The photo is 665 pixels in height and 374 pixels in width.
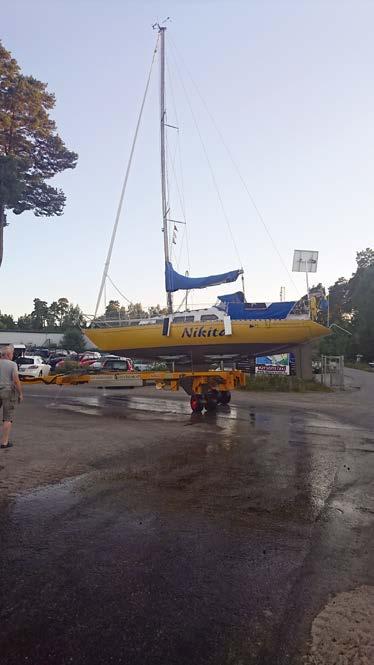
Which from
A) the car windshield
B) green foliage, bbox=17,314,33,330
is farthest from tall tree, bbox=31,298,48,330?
the car windshield

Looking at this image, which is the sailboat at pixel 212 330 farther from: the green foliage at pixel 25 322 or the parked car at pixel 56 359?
the green foliage at pixel 25 322

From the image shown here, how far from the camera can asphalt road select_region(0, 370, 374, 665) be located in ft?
9.10

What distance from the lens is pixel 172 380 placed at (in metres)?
14.2

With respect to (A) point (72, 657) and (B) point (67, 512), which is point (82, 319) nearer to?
(B) point (67, 512)

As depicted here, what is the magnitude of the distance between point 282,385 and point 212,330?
385 inches

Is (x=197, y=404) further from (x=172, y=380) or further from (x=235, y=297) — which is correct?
(x=235, y=297)

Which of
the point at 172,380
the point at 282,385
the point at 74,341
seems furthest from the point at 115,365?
the point at 74,341

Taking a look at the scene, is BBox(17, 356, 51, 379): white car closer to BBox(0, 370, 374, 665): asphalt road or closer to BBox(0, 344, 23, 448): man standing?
BBox(0, 370, 374, 665): asphalt road

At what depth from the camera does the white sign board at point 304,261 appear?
56.1 ft

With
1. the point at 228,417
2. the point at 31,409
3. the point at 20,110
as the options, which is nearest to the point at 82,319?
the point at 31,409

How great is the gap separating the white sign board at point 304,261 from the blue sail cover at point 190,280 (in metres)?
3.47

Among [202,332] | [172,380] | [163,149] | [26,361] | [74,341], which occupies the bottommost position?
[172,380]

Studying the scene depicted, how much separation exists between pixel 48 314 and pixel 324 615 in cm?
11212

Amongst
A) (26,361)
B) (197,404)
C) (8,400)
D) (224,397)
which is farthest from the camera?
(26,361)
